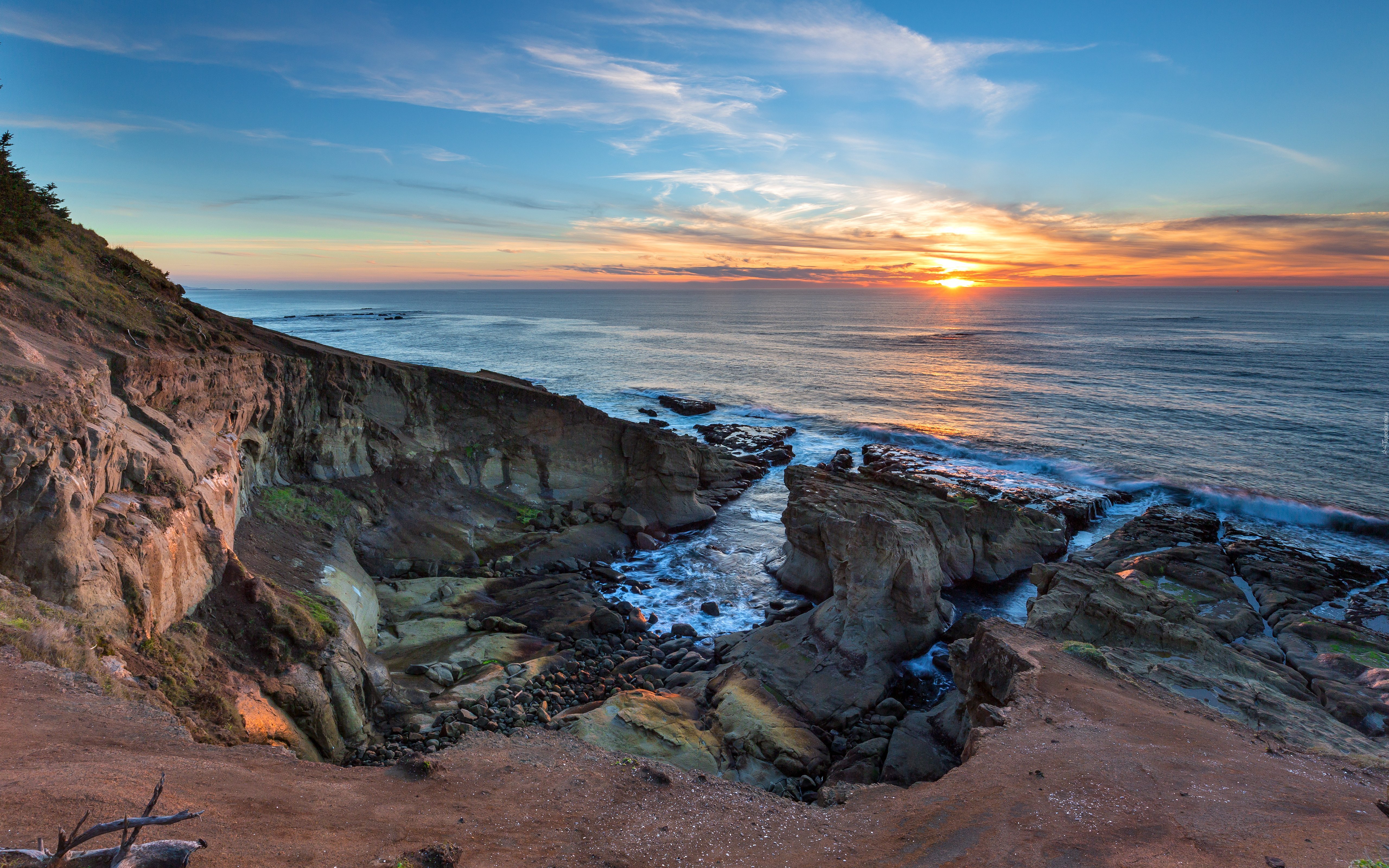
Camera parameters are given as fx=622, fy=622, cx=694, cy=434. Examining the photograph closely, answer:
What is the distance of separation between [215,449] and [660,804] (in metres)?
13.9

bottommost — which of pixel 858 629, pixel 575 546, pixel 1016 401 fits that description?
pixel 858 629

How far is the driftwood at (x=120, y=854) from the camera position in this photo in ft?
11.0

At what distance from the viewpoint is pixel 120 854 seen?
3584 millimetres

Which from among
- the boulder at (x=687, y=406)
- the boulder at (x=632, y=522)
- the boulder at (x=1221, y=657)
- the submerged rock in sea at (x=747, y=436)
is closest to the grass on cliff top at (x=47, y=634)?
the boulder at (x=1221, y=657)

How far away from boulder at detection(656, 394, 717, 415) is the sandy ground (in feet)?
139

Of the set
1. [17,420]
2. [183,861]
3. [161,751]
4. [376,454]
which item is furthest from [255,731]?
[376,454]

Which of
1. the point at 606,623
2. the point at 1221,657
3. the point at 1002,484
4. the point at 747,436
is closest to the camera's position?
the point at 1221,657

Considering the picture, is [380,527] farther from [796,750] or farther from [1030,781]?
[1030,781]

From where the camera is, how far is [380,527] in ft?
72.0

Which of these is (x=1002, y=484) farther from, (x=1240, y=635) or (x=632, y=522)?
(x=632, y=522)

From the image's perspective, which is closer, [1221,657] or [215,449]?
[1221,657]

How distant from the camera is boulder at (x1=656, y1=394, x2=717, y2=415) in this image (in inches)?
2071

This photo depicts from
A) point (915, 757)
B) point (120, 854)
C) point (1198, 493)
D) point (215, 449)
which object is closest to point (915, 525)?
point (915, 757)

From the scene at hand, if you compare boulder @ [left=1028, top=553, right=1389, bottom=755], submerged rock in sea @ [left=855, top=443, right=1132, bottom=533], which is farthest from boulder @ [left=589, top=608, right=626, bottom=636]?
submerged rock in sea @ [left=855, top=443, right=1132, bottom=533]
